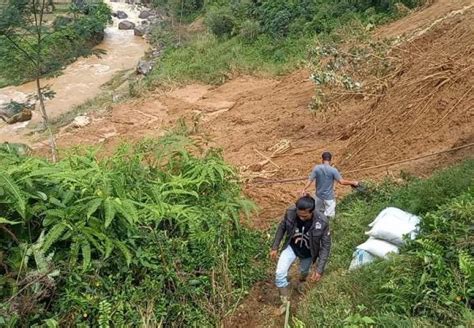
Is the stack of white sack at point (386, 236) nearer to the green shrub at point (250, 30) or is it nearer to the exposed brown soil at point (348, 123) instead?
the exposed brown soil at point (348, 123)

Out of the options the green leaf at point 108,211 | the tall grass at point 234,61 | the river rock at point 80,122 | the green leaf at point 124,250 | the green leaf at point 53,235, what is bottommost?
the river rock at point 80,122

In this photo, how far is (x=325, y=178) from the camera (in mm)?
6844

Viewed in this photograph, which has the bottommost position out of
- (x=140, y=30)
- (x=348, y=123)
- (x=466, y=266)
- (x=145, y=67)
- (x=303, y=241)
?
(x=140, y=30)

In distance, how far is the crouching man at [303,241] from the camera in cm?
514

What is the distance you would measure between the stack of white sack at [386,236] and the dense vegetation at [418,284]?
0.22 metres

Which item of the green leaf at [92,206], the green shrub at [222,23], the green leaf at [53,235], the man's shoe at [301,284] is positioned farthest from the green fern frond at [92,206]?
the green shrub at [222,23]

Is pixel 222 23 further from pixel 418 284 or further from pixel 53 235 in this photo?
pixel 418 284

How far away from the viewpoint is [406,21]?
14781 millimetres

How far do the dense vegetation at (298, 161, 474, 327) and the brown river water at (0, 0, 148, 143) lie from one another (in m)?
13.8

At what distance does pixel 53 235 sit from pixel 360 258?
9.75 ft

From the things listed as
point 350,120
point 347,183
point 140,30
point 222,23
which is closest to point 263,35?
point 222,23

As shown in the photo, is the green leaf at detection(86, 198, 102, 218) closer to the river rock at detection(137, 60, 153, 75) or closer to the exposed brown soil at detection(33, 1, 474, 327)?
the exposed brown soil at detection(33, 1, 474, 327)

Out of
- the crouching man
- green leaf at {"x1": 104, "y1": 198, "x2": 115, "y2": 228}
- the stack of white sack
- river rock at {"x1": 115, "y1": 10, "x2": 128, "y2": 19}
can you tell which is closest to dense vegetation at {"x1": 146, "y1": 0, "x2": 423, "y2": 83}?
the stack of white sack

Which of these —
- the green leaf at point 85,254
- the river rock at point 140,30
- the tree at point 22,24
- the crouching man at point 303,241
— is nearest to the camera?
the green leaf at point 85,254
